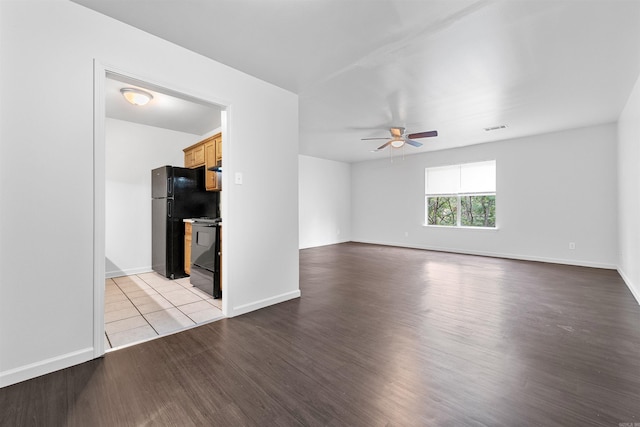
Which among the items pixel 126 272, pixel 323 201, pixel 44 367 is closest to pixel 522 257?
pixel 323 201

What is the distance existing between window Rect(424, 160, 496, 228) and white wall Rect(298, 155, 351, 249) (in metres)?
2.53

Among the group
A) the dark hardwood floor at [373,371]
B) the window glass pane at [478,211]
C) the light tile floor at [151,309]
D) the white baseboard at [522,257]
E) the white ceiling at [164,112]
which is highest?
the white ceiling at [164,112]

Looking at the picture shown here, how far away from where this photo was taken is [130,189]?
462 cm

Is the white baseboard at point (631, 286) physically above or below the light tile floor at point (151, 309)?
above

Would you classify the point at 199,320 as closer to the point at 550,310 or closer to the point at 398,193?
the point at 550,310

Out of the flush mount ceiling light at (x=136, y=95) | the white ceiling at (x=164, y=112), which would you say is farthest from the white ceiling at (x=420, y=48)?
the flush mount ceiling light at (x=136, y=95)

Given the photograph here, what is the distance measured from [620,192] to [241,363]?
6.02 m

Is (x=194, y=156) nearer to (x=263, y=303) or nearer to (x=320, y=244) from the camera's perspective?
(x=263, y=303)

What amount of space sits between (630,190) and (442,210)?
3639 mm

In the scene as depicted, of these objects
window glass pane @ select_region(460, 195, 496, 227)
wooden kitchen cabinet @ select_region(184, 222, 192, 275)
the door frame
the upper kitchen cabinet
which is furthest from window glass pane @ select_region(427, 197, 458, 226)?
the door frame

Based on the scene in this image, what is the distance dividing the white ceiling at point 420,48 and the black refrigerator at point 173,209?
2.09 metres

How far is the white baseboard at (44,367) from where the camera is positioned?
5.49 ft

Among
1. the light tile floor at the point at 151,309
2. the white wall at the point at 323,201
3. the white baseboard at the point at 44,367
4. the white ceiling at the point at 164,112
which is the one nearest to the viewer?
the white baseboard at the point at 44,367

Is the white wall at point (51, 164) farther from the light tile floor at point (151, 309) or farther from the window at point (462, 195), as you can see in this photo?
the window at point (462, 195)
